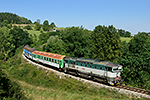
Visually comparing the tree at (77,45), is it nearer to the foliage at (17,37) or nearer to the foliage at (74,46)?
the foliage at (74,46)

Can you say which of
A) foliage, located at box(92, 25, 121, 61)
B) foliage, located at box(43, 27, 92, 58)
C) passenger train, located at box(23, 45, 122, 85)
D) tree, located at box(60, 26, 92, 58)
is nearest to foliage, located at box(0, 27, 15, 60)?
foliage, located at box(43, 27, 92, 58)

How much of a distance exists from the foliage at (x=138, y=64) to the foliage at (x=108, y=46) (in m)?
6.52

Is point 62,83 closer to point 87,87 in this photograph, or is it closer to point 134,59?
point 87,87

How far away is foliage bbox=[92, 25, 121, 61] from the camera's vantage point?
127 ft

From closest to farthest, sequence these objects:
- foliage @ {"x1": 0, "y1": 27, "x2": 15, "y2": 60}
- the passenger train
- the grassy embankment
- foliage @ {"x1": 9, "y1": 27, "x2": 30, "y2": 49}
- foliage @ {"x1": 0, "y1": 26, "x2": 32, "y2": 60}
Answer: the grassy embankment
the passenger train
foliage @ {"x1": 0, "y1": 27, "x2": 15, "y2": 60}
foliage @ {"x1": 0, "y1": 26, "x2": 32, "y2": 60}
foliage @ {"x1": 9, "y1": 27, "x2": 30, "y2": 49}

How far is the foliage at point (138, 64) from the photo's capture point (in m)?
29.1

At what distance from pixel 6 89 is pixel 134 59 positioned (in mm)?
28332

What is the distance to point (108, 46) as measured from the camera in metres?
40.4

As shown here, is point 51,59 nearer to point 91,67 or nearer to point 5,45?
point 91,67

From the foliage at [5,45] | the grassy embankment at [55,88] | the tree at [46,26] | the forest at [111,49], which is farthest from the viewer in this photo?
the tree at [46,26]

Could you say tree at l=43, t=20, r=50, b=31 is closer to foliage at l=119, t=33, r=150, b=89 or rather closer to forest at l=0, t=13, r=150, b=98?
forest at l=0, t=13, r=150, b=98

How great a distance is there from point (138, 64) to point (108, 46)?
Result: 12.8m

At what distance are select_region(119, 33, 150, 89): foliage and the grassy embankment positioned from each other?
12.1m

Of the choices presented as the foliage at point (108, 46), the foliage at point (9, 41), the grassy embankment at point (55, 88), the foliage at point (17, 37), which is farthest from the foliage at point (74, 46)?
the foliage at point (17, 37)
